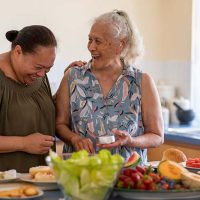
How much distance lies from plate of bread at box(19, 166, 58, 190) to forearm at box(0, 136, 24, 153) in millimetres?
260

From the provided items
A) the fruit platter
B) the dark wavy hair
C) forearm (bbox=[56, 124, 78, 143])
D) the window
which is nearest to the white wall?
the window

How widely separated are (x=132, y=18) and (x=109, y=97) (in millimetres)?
2058

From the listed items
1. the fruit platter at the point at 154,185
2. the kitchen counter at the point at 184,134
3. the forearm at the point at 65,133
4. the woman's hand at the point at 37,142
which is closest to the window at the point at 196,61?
the kitchen counter at the point at 184,134

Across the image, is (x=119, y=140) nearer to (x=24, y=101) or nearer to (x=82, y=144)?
(x=82, y=144)

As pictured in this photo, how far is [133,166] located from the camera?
200 cm

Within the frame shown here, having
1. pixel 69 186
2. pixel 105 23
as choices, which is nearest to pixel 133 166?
pixel 69 186

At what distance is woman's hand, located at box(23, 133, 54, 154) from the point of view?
2201 mm

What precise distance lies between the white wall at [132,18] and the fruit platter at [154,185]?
80.9 inches

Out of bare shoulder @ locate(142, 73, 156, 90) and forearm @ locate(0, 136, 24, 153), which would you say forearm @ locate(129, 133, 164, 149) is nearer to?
bare shoulder @ locate(142, 73, 156, 90)

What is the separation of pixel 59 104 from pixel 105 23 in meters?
0.45

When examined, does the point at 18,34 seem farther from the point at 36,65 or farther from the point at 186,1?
the point at 186,1

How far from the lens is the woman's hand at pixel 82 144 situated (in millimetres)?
2258

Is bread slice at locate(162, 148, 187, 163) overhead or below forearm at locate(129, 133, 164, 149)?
below

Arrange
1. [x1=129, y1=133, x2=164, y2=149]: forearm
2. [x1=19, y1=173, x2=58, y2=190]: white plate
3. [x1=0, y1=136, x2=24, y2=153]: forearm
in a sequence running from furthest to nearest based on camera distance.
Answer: [x1=129, y1=133, x2=164, y2=149]: forearm < [x1=0, y1=136, x2=24, y2=153]: forearm < [x1=19, y1=173, x2=58, y2=190]: white plate
